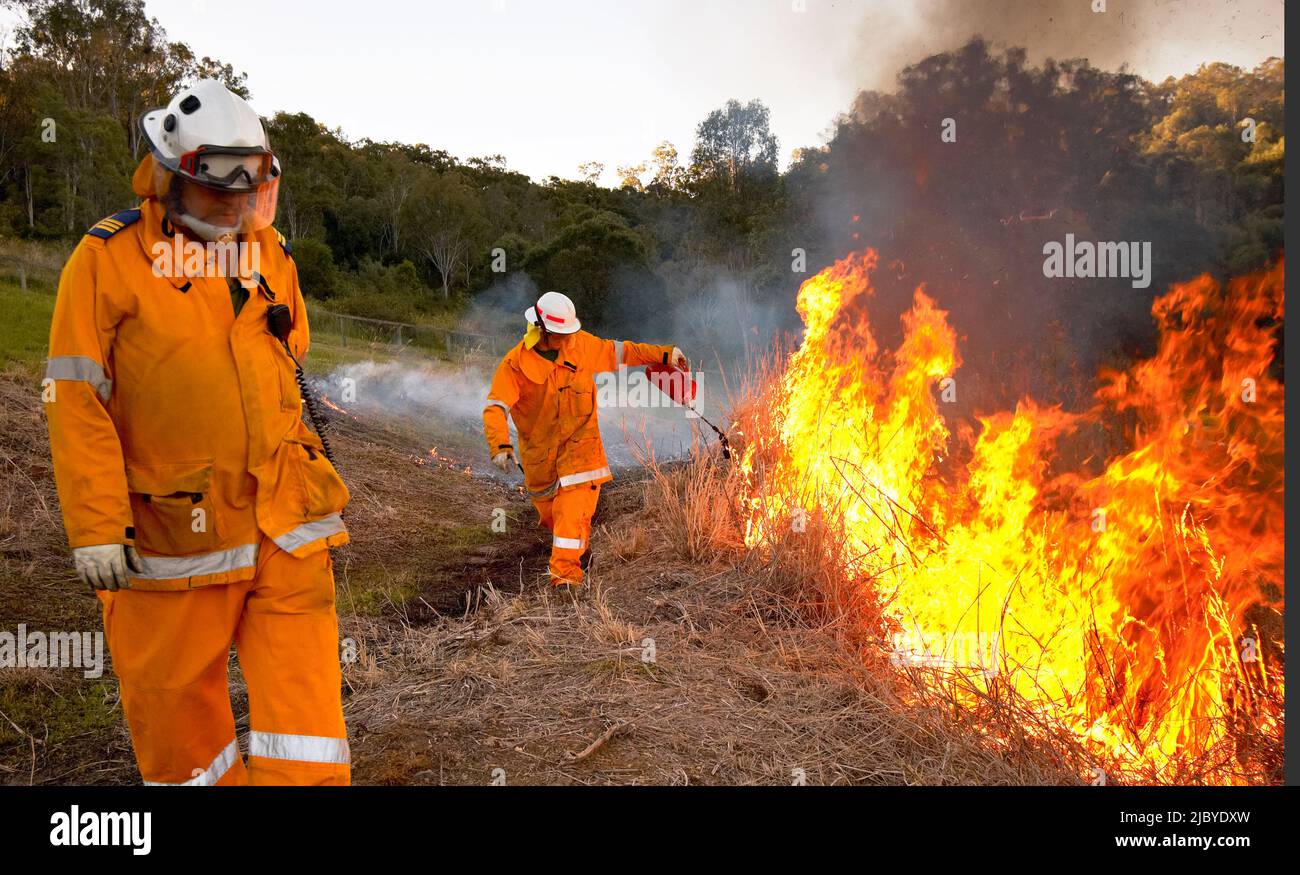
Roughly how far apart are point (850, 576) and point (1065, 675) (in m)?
1.28

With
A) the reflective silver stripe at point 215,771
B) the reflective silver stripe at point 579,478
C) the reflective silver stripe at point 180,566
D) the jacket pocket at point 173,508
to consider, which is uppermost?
the jacket pocket at point 173,508

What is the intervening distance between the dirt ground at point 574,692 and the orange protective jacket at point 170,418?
1.22m

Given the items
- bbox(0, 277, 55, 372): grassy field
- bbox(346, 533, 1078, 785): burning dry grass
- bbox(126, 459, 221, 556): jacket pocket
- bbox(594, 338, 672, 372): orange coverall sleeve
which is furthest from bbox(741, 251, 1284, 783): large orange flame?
bbox(0, 277, 55, 372): grassy field

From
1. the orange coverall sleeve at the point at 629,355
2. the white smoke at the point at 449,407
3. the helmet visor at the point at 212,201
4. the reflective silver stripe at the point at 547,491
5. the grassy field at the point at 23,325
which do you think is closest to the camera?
the helmet visor at the point at 212,201

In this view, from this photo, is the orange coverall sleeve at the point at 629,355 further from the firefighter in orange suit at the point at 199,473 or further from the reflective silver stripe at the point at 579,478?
the firefighter in orange suit at the point at 199,473

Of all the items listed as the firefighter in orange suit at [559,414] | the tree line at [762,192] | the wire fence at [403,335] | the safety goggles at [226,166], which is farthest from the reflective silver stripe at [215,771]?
the wire fence at [403,335]

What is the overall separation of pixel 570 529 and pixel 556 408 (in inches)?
33.1

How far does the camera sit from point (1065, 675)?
5074mm

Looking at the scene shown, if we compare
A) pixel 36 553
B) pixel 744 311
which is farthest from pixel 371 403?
pixel 744 311

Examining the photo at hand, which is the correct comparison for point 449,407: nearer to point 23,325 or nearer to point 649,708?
point 23,325

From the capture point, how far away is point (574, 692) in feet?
13.6

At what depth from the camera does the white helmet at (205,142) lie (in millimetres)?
2678

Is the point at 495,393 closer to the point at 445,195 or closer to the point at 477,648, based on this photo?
the point at 477,648

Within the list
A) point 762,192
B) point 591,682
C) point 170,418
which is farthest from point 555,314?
point 762,192
